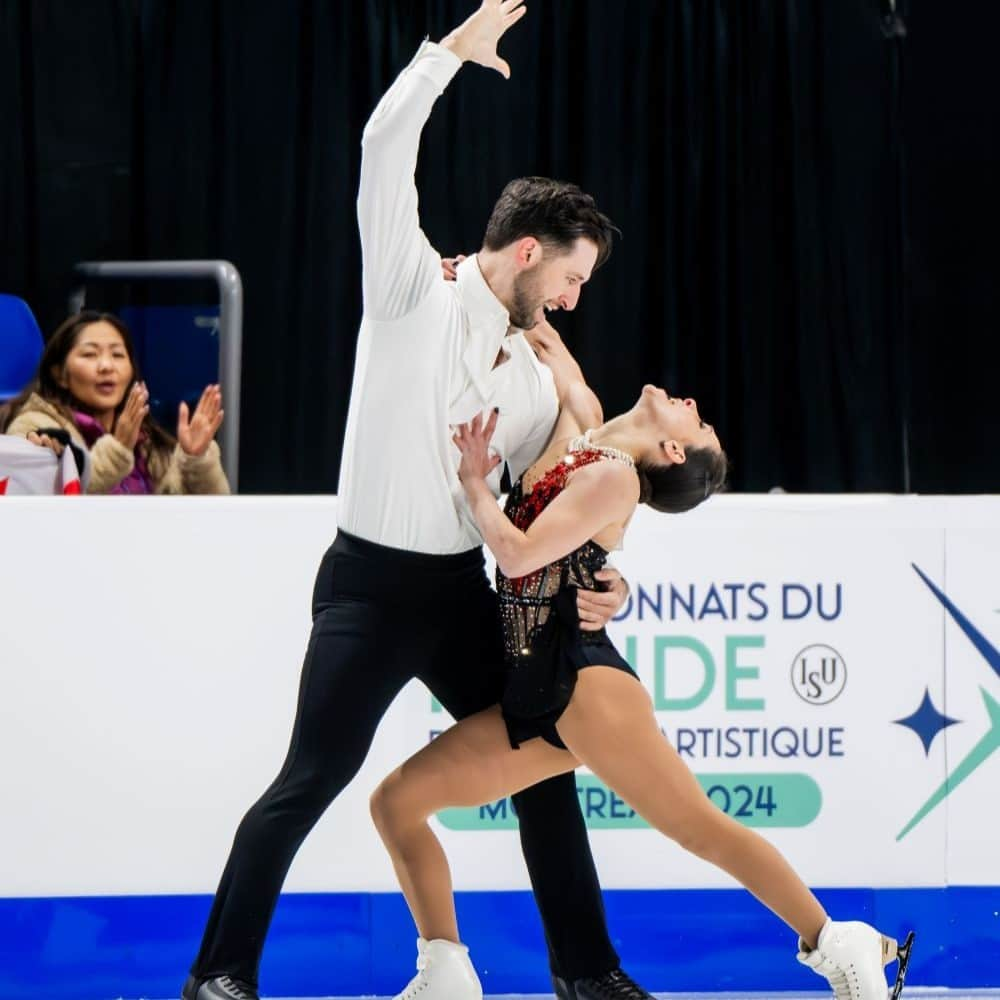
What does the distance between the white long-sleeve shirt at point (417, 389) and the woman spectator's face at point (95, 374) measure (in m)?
1.93

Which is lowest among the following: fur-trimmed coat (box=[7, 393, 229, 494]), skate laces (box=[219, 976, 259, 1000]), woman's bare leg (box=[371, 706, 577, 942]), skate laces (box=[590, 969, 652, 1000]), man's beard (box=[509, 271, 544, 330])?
skate laces (box=[590, 969, 652, 1000])

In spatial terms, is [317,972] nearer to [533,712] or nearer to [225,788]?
[225,788]

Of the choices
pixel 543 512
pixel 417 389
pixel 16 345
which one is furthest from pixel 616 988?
pixel 16 345

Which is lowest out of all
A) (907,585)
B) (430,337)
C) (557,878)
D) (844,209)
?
(557,878)

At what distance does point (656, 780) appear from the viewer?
2.82 m

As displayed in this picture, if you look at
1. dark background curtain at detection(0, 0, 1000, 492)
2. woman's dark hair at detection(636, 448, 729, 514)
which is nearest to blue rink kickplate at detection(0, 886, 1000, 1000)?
woman's dark hair at detection(636, 448, 729, 514)

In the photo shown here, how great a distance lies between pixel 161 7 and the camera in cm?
594

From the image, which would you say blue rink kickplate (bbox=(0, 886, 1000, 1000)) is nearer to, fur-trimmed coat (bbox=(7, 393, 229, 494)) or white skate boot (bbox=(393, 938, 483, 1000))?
white skate boot (bbox=(393, 938, 483, 1000))

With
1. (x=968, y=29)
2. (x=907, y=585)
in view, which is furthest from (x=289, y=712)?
(x=968, y=29)

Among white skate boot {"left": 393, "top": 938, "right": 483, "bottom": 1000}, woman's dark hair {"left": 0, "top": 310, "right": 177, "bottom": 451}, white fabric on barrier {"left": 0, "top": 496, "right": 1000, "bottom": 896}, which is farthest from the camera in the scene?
woman's dark hair {"left": 0, "top": 310, "right": 177, "bottom": 451}

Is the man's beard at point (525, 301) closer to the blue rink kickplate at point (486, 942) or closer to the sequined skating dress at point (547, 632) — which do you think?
the sequined skating dress at point (547, 632)

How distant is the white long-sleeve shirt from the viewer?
2.70m

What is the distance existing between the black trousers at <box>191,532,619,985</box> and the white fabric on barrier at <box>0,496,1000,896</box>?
42cm

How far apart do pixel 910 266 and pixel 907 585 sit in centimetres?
295
